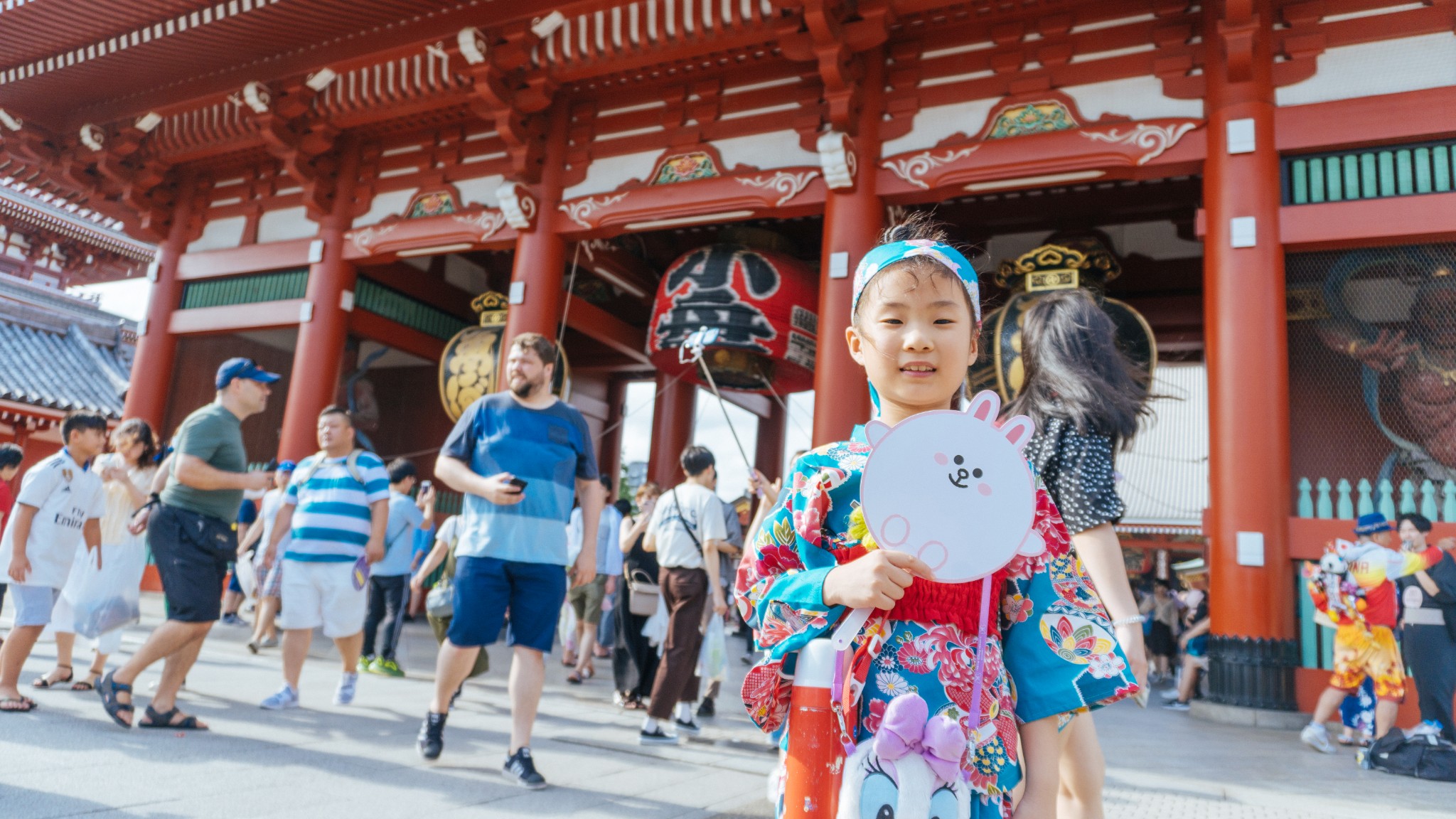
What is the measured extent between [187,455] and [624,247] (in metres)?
6.57

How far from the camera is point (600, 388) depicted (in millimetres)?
13188

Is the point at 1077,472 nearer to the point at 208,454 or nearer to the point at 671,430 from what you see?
the point at 208,454

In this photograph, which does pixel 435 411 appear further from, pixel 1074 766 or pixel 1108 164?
pixel 1074 766

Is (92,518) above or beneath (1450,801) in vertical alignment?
above

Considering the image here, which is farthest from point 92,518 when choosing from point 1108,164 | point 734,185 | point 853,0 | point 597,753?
point 1108,164

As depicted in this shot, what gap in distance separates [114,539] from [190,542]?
4.16 feet

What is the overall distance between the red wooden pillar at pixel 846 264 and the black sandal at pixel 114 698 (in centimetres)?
450

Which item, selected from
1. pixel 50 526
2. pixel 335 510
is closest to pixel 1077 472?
pixel 335 510

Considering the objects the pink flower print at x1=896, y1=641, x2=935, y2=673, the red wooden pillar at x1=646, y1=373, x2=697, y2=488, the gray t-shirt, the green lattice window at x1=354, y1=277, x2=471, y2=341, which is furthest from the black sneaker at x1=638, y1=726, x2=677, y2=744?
the green lattice window at x1=354, y1=277, x2=471, y2=341

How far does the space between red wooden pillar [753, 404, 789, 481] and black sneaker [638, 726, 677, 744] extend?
330 inches

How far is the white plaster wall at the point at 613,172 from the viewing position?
8.04 m

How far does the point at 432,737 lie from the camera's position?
3.19 metres

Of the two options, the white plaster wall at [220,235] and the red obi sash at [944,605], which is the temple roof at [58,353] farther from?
the red obi sash at [944,605]

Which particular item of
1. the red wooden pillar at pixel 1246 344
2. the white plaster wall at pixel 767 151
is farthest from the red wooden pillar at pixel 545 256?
the red wooden pillar at pixel 1246 344
